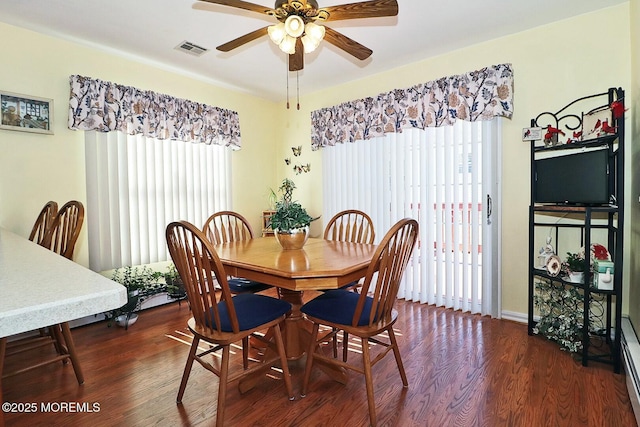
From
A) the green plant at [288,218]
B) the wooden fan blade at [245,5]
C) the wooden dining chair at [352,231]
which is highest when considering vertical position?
the wooden fan blade at [245,5]

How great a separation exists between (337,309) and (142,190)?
254 centimetres

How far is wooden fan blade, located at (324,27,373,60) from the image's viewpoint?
2104 millimetres

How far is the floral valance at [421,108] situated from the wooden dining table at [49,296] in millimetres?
3060

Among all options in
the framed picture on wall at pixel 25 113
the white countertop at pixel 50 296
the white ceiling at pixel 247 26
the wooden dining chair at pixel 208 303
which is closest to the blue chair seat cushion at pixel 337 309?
the wooden dining chair at pixel 208 303

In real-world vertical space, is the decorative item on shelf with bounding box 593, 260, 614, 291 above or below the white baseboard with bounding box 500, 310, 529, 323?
above

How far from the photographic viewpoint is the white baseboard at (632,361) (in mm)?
1615

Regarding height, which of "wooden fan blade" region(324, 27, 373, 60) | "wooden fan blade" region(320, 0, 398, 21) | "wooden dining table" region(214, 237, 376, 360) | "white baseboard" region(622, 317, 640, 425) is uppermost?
"wooden fan blade" region(320, 0, 398, 21)

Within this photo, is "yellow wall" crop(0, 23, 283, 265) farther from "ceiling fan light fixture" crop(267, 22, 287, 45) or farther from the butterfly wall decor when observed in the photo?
"ceiling fan light fixture" crop(267, 22, 287, 45)

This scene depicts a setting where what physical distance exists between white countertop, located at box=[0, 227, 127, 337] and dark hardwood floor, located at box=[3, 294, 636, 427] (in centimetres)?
121

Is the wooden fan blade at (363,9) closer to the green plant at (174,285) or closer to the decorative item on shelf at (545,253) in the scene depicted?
the decorative item on shelf at (545,253)

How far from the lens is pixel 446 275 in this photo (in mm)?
3232

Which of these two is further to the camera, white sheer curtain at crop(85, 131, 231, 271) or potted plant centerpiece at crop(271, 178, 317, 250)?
white sheer curtain at crop(85, 131, 231, 271)

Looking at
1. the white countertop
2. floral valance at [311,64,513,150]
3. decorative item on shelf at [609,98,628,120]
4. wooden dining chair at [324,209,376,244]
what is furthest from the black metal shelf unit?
the white countertop

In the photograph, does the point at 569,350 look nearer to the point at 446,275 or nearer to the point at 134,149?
the point at 446,275
